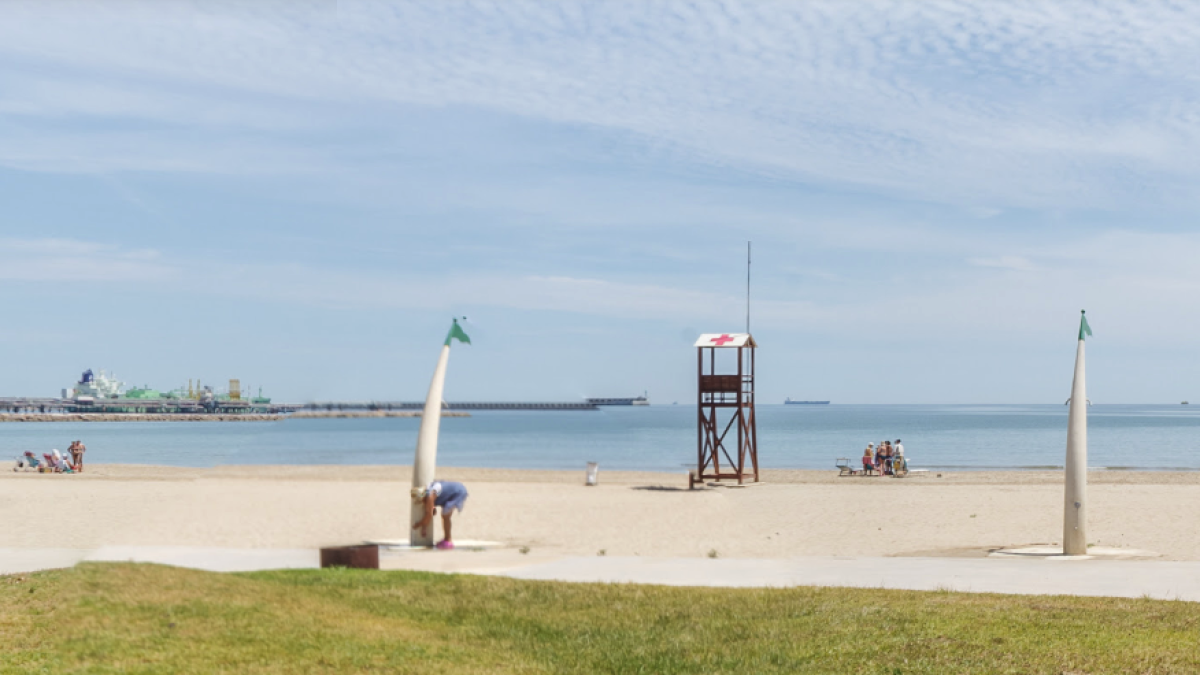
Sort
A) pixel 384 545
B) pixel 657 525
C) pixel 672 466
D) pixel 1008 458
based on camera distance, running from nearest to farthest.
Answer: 1. pixel 384 545
2. pixel 657 525
3. pixel 672 466
4. pixel 1008 458

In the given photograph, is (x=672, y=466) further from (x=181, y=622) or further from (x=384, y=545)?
(x=181, y=622)

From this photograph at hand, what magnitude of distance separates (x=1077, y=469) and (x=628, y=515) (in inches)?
358

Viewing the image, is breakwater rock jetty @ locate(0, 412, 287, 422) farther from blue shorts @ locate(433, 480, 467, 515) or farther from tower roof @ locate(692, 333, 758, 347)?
blue shorts @ locate(433, 480, 467, 515)

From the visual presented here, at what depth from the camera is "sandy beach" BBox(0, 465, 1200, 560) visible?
52.5 ft

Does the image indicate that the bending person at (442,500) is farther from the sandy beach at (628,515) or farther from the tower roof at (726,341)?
the tower roof at (726,341)

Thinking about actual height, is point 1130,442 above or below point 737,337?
below

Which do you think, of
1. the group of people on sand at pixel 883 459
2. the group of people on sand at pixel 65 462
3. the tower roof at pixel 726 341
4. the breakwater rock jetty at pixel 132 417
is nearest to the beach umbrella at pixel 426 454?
the tower roof at pixel 726 341

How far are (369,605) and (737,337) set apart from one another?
2144 cm

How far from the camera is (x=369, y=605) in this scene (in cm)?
915

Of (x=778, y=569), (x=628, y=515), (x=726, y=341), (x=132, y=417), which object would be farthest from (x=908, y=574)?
(x=132, y=417)

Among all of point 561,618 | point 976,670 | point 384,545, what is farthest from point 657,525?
point 976,670

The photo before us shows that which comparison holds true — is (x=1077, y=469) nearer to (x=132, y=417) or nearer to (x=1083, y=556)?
(x=1083, y=556)

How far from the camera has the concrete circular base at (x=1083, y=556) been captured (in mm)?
13953

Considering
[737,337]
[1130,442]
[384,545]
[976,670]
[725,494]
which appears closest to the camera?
[976,670]
